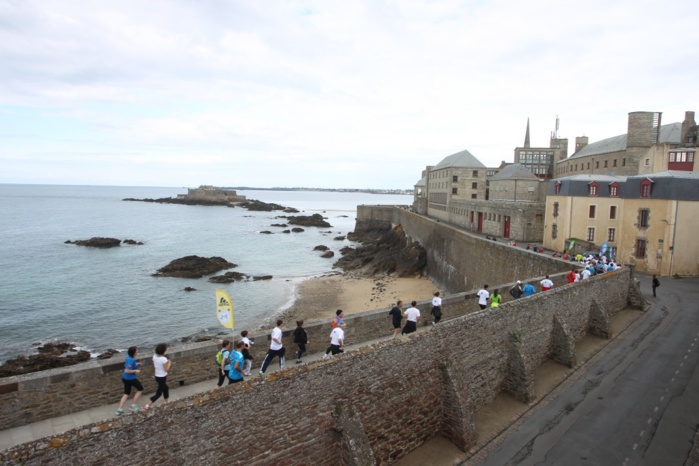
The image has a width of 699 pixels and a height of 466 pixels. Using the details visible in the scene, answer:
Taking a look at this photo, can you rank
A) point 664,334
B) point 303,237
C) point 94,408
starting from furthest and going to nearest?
1. point 303,237
2. point 664,334
3. point 94,408

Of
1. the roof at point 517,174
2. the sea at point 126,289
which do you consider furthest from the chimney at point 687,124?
the sea at point 126,289

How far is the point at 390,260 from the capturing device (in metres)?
43.8

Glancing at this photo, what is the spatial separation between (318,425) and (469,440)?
14.7 feet

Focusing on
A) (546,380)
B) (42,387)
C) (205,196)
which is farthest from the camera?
(205,196)

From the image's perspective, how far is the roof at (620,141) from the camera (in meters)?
44.1

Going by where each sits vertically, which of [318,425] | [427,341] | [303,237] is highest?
[427,341]

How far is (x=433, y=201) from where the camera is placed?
6850cm

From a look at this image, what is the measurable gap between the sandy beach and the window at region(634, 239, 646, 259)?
13986 millimetres

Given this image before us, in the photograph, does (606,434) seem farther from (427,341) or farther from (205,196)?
(205,196)

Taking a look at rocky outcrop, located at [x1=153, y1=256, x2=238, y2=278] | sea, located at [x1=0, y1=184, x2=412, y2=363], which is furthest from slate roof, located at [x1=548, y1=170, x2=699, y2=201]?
rocky outcrop, located at [x1=153, y1=256, x2=238, y2=278]

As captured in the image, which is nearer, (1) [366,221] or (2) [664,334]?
(2) [664,334]

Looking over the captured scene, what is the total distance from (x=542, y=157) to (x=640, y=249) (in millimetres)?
52915

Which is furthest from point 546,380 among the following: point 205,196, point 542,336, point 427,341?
point 205,196

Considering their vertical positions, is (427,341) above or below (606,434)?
above
